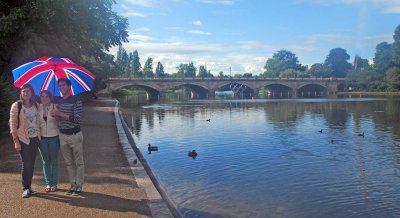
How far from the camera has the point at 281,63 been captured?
179750 mm

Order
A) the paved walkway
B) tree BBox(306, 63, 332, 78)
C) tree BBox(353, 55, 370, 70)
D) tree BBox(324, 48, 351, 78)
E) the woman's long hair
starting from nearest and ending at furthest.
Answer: the paved walkway < the woman's long hair < tree BBox(353, 55, 370, 70) < tree BBox(306, 63, 332, 78) < tree BBox(324, 48, 351, 78)

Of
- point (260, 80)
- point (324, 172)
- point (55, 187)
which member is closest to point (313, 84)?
point (260, 80)

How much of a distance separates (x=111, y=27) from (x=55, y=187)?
66.5ft

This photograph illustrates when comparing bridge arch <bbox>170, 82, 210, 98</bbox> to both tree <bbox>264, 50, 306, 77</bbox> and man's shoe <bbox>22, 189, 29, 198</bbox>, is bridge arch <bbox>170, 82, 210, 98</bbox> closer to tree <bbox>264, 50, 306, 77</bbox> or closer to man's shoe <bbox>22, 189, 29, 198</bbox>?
tree <bbox>264, 50, 306, 77</bbox>

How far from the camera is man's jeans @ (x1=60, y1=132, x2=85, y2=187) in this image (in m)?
8.45

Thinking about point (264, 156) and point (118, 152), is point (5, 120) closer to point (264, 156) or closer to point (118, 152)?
point (118, 152)

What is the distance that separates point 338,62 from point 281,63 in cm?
3863

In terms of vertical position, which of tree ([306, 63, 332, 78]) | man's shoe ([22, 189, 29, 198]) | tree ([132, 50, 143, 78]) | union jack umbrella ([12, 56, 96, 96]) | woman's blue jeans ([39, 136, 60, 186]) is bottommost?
man's shoe ([22, 189, 29, 198])

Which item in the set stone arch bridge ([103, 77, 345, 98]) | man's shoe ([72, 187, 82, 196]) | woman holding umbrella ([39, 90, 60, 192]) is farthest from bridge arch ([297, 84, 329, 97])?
woman holding umbrella ([39, 90, 60, 192])

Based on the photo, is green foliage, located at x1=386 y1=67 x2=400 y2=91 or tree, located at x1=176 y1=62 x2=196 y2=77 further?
tree, located at x1=176 y1=62 x2=196 y2=77

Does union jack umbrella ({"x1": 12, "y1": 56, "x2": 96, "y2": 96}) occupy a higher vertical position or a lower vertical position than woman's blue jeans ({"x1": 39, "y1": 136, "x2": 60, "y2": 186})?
higher

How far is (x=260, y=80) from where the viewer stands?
118 metres

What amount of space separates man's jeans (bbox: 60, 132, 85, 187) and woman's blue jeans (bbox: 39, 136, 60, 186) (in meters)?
0.18

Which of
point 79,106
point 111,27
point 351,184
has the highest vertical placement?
point 111,27
